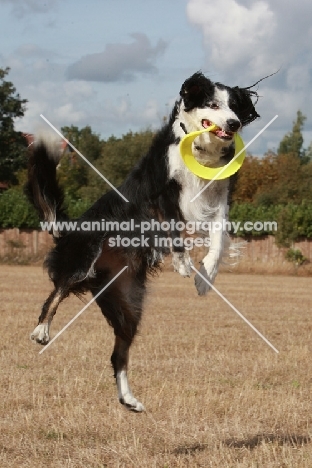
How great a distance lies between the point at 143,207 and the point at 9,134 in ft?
116

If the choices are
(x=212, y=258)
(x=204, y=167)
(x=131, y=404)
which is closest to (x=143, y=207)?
(x=204, y=167)

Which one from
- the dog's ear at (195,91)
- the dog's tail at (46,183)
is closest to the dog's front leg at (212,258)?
the dog's ear at (195,91)

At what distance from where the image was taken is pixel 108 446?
572 cm

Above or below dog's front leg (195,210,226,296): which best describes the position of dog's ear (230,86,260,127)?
above

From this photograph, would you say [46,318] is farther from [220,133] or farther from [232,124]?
[232,124]

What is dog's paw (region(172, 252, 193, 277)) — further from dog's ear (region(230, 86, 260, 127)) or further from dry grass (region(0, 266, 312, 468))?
dog's ear (region(230, 86, 260, 127))

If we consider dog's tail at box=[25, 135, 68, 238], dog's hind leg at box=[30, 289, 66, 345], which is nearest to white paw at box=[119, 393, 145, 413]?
dog's hind leg at box=[30, 289, 66, 345]

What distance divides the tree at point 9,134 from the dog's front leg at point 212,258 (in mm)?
32516

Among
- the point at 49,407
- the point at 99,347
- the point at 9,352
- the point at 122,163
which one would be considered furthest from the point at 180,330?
the point at 122,163

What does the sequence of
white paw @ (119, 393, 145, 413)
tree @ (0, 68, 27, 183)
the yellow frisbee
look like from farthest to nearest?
tree @ (0, 68, 27, 183)
white paw @ (119, 393, 145, 413)
the yellow frisbee

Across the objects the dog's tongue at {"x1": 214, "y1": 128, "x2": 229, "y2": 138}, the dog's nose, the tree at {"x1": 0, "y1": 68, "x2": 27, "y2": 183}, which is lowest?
the dog's tongue at {"x1": 214, "y1": 128, "x2": 229, "y2": 138}

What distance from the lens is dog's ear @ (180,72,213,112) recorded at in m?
6.29

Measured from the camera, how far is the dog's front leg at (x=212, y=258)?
582 cm

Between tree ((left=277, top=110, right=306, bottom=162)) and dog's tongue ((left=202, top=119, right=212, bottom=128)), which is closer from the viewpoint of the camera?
dog's tongue ((left=202, top=119, right=212, bottom=128))
